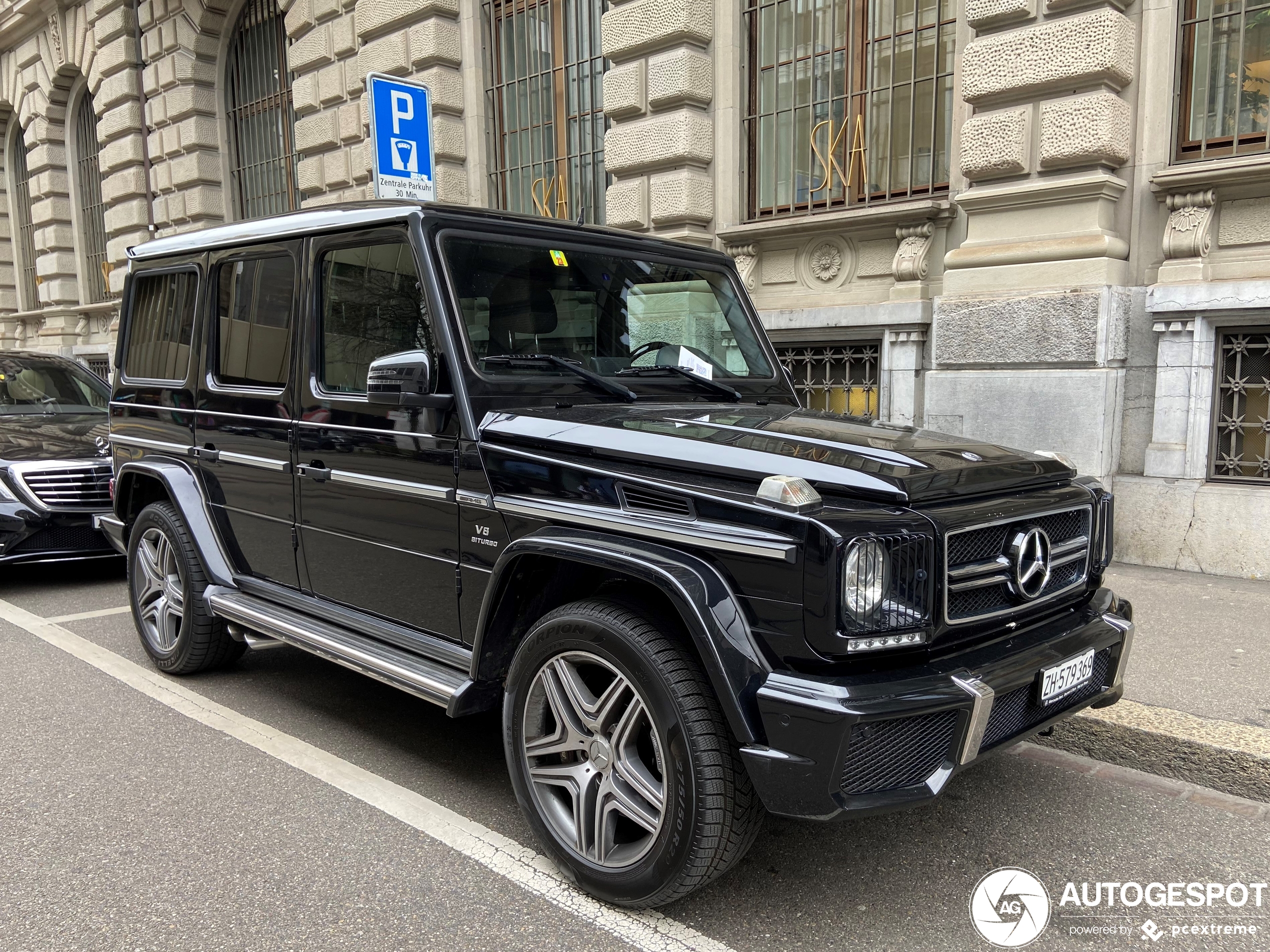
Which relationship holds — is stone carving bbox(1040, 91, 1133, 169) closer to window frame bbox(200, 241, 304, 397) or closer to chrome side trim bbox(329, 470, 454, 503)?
window frame bbox(200, 241, 304, 397)

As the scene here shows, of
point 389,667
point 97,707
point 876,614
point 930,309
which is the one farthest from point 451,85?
point 876,614

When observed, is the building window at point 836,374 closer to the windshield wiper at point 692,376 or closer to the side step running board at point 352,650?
the windshield wiper at point 692,376

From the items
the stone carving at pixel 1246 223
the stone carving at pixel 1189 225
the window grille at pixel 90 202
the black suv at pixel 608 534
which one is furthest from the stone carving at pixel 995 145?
the window grille at pixel 90 202

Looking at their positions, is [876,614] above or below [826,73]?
below

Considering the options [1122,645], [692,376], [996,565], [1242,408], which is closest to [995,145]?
[1242,408]

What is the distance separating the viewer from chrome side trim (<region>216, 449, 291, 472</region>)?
13.1 ft

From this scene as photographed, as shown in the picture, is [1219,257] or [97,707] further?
[1219,257]

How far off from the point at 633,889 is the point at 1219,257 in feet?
19.6

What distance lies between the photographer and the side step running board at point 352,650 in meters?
3.12

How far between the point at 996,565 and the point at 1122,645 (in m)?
0.69

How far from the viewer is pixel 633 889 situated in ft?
8.71

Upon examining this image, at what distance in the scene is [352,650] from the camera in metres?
3.50

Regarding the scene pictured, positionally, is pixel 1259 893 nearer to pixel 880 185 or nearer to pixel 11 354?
pixel 880 185

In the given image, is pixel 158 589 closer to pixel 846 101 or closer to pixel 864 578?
pixel 864 578
